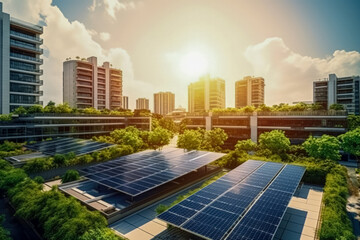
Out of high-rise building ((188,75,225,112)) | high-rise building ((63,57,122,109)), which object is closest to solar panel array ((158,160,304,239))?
high-rise building ((63,57,122,109))

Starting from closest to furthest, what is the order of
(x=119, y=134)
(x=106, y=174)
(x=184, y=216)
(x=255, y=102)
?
(x=184, y=216) < (x=106, y=174) < (x=119, y=134) < (x=255, y=102)

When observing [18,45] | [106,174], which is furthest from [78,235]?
[18,45]

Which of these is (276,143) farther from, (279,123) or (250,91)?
(250,91)

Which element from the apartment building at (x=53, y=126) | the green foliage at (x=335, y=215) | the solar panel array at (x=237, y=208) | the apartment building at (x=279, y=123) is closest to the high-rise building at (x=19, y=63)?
the apartment building at (x=53, y=126)

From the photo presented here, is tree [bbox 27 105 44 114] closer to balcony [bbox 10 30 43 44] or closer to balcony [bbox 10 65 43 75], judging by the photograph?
balcony [bbox 10 65 43 75]

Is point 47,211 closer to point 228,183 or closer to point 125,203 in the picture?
point 125,203

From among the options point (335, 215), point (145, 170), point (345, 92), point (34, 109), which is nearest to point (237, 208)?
point (335, 215)
